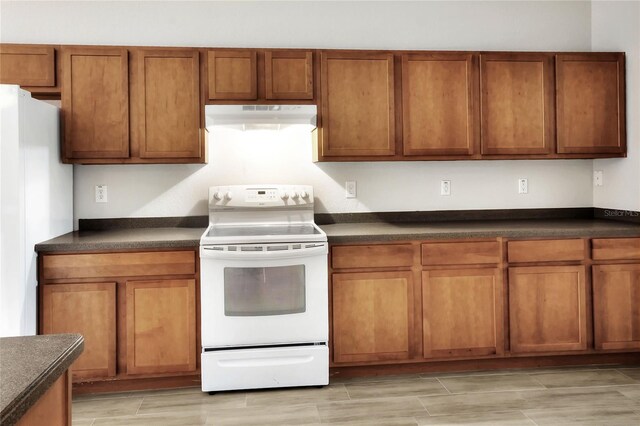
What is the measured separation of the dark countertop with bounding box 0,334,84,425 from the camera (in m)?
0.84

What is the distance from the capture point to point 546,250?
324 centimetres

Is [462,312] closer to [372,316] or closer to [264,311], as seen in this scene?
[372,316]

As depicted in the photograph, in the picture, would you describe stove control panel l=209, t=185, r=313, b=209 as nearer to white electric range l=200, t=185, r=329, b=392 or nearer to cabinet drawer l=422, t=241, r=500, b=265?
white electric range l=200, t=185, r=329, b=392

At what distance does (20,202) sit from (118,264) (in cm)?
57

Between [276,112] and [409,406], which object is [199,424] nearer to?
[409,406]

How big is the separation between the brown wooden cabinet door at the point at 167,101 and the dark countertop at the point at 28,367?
2.27 m

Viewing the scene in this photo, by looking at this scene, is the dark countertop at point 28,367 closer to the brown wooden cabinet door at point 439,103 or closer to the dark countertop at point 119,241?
the dark countertop at point 119,241

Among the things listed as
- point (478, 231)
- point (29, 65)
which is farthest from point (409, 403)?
point (29, 65)

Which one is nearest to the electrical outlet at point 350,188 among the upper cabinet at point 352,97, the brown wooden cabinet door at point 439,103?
the upper cabinet at point 352,97

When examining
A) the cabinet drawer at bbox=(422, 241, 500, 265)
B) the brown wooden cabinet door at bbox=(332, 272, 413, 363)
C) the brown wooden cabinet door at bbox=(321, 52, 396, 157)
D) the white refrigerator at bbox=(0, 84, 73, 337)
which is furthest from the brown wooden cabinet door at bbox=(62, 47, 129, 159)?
the cabinet drawer at bbox=(422, 241, 500, 265)

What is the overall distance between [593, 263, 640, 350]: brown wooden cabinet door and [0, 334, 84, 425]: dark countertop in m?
3.04

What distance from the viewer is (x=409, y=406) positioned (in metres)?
2.78

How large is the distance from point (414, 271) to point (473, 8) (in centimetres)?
197

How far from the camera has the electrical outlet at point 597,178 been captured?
391cm
